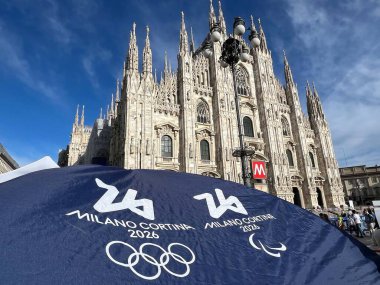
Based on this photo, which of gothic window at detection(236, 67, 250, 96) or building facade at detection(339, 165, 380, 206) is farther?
building facade at detection(339, 165, 380, 206)

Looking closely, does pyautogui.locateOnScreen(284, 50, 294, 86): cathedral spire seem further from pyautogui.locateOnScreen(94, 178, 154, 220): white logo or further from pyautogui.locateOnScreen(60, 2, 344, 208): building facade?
pyautogui.locateOnScreen(94, 178, 154, 220): white logo

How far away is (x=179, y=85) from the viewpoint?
77.7 ft

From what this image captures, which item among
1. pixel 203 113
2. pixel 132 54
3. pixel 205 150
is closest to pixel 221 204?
pixel 205 150

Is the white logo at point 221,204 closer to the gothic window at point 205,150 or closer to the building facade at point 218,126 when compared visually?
the building facade at point 218,126

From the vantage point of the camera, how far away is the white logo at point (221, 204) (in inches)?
69.2

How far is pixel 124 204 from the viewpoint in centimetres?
161

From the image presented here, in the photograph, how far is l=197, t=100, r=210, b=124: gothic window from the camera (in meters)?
23.9

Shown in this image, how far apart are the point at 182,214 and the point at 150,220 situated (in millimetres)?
235

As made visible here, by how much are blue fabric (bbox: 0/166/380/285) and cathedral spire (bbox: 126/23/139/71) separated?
835 inches

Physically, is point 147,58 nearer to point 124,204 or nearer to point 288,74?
point 288,74

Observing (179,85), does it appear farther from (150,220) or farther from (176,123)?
(150,220)

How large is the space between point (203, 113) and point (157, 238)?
76.1 feet

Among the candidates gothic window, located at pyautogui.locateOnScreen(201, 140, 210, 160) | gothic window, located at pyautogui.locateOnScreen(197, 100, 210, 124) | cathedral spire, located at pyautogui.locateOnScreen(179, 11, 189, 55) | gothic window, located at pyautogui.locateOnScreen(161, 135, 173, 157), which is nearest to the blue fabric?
gothic window, located at pyautogui.locateOnScreen(161, 135, 173, 157)

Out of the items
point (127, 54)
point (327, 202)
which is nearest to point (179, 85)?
point (127, 54)
